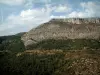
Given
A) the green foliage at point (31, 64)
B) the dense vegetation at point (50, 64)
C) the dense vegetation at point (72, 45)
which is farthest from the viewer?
the dense vegetation at point (72, 45)

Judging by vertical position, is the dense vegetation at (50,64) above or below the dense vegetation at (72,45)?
above

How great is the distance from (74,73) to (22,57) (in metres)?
26.2

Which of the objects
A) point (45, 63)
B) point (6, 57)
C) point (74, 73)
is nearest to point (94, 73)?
point (74, 73)

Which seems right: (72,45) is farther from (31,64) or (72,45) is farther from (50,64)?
(50,64)

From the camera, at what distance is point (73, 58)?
61750 millimetres

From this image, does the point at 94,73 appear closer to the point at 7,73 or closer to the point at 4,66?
the point at 7,73

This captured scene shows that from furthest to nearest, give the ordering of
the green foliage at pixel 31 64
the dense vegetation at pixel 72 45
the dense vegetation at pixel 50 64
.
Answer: the dense vegetation at pixel 72 45 < the green foliage at pixel 31 64 < the dense vegetation at pixel 50 64

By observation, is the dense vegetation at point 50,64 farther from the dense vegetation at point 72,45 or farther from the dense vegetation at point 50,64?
the dense vegetation at point 72,45

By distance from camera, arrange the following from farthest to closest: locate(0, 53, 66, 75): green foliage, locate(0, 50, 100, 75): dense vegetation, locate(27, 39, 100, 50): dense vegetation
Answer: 1. locate(27, 39, 100, 50): dense vegetation
2. locate(0, 53, 66, 75): green foliage
3. locate(0, 50, 100, 75): dense vegetation

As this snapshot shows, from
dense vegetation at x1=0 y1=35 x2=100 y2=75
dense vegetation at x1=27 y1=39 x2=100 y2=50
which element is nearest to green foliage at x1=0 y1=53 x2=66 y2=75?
dense vegetation at x1=0 y1=35 x2=100 y2=75

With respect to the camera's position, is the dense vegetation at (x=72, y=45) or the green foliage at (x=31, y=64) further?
the dense vegetation at (x=72, y=45)

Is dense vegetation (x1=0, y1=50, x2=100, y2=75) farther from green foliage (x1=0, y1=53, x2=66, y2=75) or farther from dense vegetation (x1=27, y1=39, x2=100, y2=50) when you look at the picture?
dense vegetation (x1=27, y1=39, x2=100, y2=50)

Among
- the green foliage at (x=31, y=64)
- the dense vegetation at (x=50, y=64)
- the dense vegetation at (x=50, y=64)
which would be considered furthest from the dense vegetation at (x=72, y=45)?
the dense vegetation at (x=50, y=64)

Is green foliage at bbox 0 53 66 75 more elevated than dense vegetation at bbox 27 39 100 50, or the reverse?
green foliage at bbox 0 53 66 75
